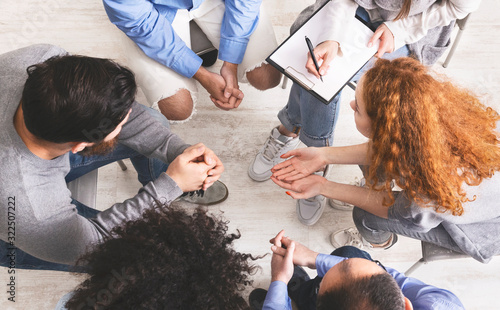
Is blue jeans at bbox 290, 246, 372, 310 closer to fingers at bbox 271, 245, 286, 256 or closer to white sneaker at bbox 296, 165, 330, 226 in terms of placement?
fingers at bbox 271, 245, 286, 256

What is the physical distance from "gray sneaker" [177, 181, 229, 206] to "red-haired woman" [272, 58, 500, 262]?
29.9 inches

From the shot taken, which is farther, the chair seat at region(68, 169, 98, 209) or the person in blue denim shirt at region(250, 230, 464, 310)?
the chair seat at region(68, 169, 98, 209)

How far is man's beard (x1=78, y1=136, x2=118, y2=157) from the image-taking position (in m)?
1.31

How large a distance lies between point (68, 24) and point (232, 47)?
3.62 feet

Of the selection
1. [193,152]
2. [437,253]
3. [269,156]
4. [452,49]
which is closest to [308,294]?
[437,253]

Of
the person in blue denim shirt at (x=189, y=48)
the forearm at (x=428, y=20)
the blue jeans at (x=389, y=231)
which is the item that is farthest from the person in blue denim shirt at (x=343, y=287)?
the forearm at (x=428, y=20)

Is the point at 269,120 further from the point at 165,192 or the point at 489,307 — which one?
the point at 489,307

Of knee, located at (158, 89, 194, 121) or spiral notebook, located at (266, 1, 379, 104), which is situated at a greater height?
spiral notebook, located at (266, 1, 379, 104)

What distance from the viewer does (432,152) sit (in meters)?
1.06

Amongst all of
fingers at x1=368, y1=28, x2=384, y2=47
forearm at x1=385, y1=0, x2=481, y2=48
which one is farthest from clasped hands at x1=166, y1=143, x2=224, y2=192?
forearm at x1=385, y1=0, x2=481, y2=48

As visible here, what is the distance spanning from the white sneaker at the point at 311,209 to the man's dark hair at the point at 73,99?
3.35ft

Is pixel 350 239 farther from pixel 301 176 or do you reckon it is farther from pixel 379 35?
pixel 379 35

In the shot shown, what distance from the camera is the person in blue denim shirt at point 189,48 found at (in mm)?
1559

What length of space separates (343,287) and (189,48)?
108 centimetres
